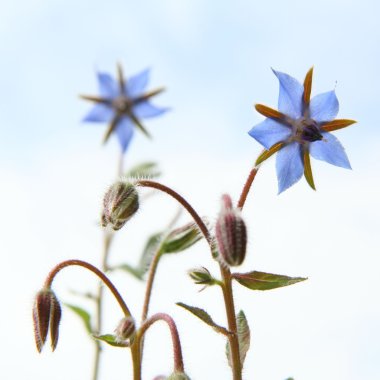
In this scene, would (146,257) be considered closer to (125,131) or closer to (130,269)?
(130,269)

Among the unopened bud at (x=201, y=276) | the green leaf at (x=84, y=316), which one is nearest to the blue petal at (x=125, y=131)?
the green leaf at (x=84, y=316)

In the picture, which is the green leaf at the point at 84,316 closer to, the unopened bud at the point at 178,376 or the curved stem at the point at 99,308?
the curved stem at the point at 99,308

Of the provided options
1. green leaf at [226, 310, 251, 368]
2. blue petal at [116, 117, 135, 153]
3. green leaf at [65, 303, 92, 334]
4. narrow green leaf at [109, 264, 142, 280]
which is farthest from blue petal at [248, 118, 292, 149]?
blue petal at [116, 117, 135, 153]

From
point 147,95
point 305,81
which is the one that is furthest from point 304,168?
point 147,95

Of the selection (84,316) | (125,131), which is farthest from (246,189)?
(125,131)

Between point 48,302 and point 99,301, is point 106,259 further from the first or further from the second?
point 48,302
